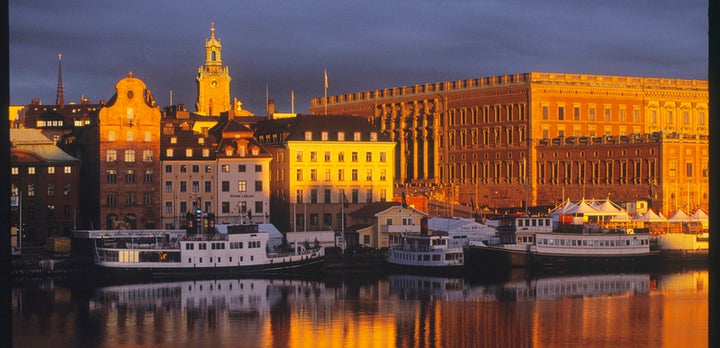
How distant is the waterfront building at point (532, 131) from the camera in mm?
113438

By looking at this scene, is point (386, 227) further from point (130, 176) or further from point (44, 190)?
point (44, 190)

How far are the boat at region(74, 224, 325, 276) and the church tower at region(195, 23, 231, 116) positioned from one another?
267 feet

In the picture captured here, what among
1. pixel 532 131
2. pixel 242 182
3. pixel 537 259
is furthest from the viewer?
pixel 532 131

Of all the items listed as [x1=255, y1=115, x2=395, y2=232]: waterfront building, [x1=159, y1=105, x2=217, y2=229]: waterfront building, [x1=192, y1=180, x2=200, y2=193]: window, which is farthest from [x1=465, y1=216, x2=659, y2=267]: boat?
[x1=192, y1=180, x2=200, y2=193]: window

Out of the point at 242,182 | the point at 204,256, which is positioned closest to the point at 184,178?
the point at 242,182

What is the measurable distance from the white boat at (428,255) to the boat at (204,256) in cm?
580

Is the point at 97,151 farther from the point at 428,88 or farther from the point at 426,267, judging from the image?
the point at 428,88

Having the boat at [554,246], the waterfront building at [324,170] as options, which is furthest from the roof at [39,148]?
the boat at [554,246]

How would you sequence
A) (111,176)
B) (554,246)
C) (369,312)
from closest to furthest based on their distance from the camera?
1. (369,312)
2. (554,246)
3. (111,176)

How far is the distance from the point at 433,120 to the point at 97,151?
178ft

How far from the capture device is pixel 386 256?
81562 millimetres

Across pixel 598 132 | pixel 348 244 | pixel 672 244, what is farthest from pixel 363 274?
pixel 598 132

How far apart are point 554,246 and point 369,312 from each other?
28057 mm

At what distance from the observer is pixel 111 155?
8906 centimetres
